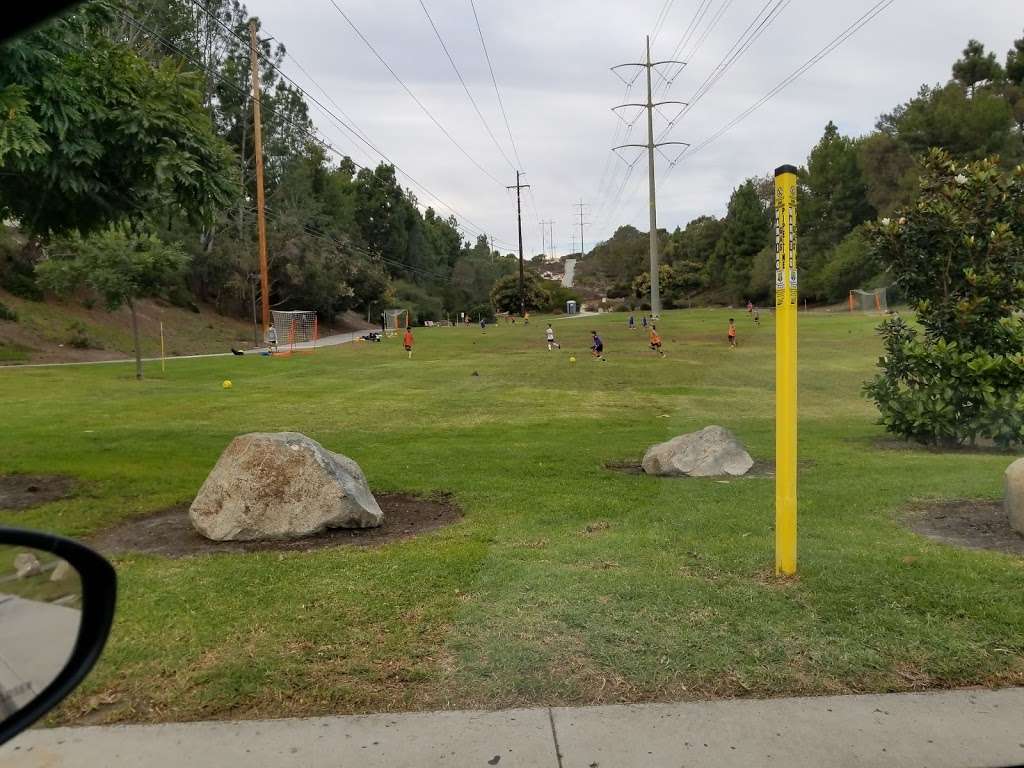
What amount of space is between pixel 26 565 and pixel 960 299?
1236 cm

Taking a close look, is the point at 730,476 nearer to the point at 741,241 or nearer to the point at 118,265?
the point at 118,265

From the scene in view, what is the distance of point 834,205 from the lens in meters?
85.9

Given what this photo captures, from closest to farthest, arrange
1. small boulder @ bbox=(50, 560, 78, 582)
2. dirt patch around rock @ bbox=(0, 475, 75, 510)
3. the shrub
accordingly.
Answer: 1. small boulder @ bbox=(50, 560, 78, 582)
2. dirt patch around rock @ bbox=(0, 475, 75, 510)
3. the shrub

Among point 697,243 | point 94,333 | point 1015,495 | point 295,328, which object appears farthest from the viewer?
point 697,243

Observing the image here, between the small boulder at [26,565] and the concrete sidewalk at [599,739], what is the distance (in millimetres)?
1559

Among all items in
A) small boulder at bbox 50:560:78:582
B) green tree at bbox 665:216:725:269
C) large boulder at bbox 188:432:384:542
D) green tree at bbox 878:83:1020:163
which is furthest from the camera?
green tree at bbox 665:216:725:269

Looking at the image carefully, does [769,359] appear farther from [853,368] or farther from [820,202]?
[820,202]

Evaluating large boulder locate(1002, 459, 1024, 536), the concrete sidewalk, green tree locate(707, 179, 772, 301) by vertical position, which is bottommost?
the concrete sidewalk

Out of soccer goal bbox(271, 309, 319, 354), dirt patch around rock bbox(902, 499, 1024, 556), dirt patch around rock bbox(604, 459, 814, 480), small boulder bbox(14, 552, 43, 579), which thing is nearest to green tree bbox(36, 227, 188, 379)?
dirt patch around rock bbox(604, 459, 814, 480)

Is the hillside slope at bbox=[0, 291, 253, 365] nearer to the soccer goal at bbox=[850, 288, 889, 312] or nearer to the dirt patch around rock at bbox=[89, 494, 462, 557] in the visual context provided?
the dirt patch around rock at bbox=[89, 494, 462, 557]

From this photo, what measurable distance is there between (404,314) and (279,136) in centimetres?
1742

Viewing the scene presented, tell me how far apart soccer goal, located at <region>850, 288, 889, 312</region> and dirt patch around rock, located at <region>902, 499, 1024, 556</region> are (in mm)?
44697

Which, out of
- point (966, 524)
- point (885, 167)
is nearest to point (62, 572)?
point (966, 524)

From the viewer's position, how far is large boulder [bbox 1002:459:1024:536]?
649 centimetres
